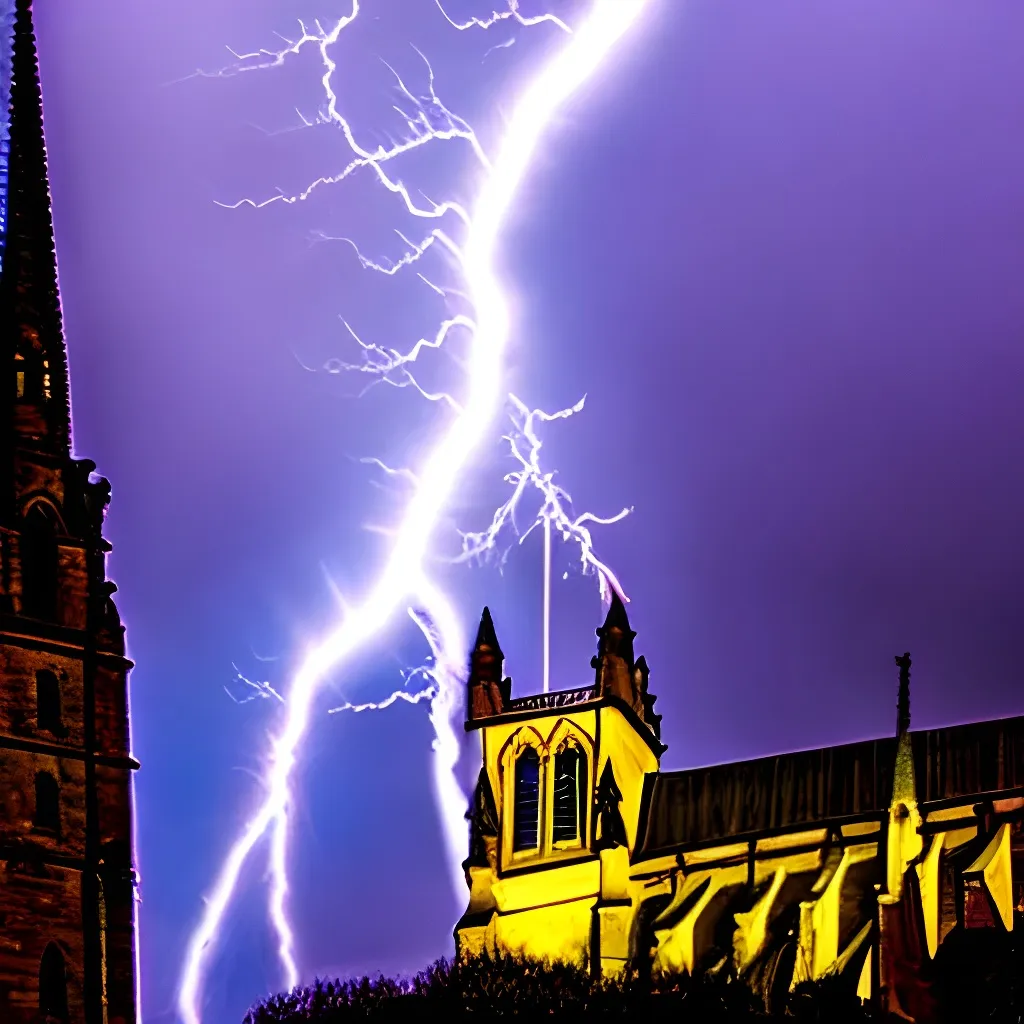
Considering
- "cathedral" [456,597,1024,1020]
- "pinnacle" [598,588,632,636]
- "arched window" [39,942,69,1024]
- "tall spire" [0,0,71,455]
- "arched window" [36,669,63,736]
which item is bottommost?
"arched window" [39,942,69,1024]

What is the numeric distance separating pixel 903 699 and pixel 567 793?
796 centimetres

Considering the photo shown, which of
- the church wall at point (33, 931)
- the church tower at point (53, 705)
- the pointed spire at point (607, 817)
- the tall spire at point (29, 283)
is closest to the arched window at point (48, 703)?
the church tower at point (53, 705)

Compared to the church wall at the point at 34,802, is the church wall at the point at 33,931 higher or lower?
lower

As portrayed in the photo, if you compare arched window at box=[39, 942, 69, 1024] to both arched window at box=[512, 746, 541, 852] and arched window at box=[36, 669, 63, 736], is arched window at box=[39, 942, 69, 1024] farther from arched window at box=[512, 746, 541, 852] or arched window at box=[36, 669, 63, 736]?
arched window at box=[512, 746, 541, 852]

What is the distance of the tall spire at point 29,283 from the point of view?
6744 centimetres

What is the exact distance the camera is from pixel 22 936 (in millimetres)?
62906

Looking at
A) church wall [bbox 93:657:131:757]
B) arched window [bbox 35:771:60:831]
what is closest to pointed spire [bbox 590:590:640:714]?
church wall [bbox 93:657:131:757]

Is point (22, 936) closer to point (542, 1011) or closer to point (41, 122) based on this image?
point (542, 1011)

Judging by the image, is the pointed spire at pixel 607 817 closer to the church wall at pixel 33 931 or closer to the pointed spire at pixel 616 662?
the pointed spire at pixel 616 662

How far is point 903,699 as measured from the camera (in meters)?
61.8

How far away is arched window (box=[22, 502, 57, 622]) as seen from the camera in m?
65.8

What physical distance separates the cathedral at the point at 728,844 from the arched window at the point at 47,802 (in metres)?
8.71

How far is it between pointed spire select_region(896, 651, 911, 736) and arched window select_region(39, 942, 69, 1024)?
58.4 ft

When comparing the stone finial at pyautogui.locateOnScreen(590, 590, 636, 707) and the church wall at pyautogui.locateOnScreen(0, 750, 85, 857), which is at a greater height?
the stone finial at pyautogui.locateOnScreen(590, 590, 636, 707)
